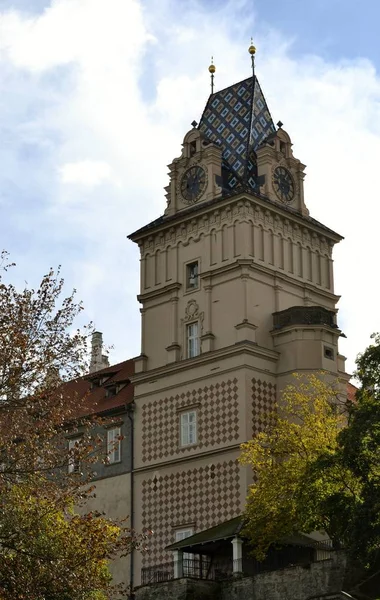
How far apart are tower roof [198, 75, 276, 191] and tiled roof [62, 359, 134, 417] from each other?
423 inches

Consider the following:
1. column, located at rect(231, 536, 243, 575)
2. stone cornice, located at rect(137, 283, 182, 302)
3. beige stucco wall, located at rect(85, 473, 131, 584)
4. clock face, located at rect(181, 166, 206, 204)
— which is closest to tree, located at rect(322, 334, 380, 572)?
column, located at rect(231, 536, 243, 575)

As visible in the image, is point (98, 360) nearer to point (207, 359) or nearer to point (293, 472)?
point (207, 359)

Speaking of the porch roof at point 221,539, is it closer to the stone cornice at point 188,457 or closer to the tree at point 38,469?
the stone cornice at point 188,457

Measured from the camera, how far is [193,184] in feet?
181

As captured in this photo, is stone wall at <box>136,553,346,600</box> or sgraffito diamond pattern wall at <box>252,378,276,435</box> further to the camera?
sgraffito diamond pattern wall at <box>252,378,276,435</box>

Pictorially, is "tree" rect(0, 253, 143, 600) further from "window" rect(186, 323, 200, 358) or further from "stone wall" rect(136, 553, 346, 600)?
"window" rect(186, 323, 200, 358)

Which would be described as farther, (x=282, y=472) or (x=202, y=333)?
(x=202, y=333)

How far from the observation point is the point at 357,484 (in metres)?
37.6

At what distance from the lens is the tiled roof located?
5550cm

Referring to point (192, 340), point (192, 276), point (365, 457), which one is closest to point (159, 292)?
point (192, 276)

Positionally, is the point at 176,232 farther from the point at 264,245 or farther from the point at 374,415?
the point at 374,415

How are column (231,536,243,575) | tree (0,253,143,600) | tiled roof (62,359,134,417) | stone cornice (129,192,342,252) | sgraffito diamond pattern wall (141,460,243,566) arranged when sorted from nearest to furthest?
1. tree (0,253,143,600)
2. column (231,536,243,575)
3. sgraffito diamond pattern wall (141,460,243,566)
4. stone cornice (129,192,342,252)
5. tiled roof (62,359,134,417)

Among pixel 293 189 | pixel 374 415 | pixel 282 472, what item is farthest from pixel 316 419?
pixel 293 189

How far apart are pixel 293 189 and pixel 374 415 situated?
74.9 ft
